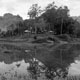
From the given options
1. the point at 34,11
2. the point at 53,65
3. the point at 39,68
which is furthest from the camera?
the point at 34,11

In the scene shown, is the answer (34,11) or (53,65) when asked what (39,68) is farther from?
(34,11)

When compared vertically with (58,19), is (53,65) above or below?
below

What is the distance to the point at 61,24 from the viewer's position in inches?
3228

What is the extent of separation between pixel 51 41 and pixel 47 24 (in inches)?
951

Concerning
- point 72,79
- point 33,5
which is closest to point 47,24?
point 33,5

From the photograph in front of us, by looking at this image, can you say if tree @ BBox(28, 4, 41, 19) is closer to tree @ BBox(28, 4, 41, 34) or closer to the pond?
tree @ BBox(28, 4, 41, 34)

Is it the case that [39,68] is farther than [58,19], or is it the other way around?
[58,19]

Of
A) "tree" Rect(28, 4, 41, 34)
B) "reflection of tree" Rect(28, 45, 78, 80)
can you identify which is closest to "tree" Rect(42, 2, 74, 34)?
"tree" Rect(28, 4, 41, 34)

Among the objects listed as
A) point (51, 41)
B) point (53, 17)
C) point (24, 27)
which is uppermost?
point (53, 17)

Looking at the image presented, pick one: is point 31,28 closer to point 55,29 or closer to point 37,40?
point 55,29

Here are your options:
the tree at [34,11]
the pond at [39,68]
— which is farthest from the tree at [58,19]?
the pond at [39,68]

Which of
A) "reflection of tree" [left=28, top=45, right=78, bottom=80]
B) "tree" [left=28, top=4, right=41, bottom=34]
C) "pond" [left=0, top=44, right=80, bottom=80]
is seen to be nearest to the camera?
"pond" [left=0, top=44, right=80, bottom=80]

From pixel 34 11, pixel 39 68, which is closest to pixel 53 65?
pixel 39 68

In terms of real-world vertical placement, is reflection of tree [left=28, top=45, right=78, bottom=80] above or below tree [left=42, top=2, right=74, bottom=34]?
below
